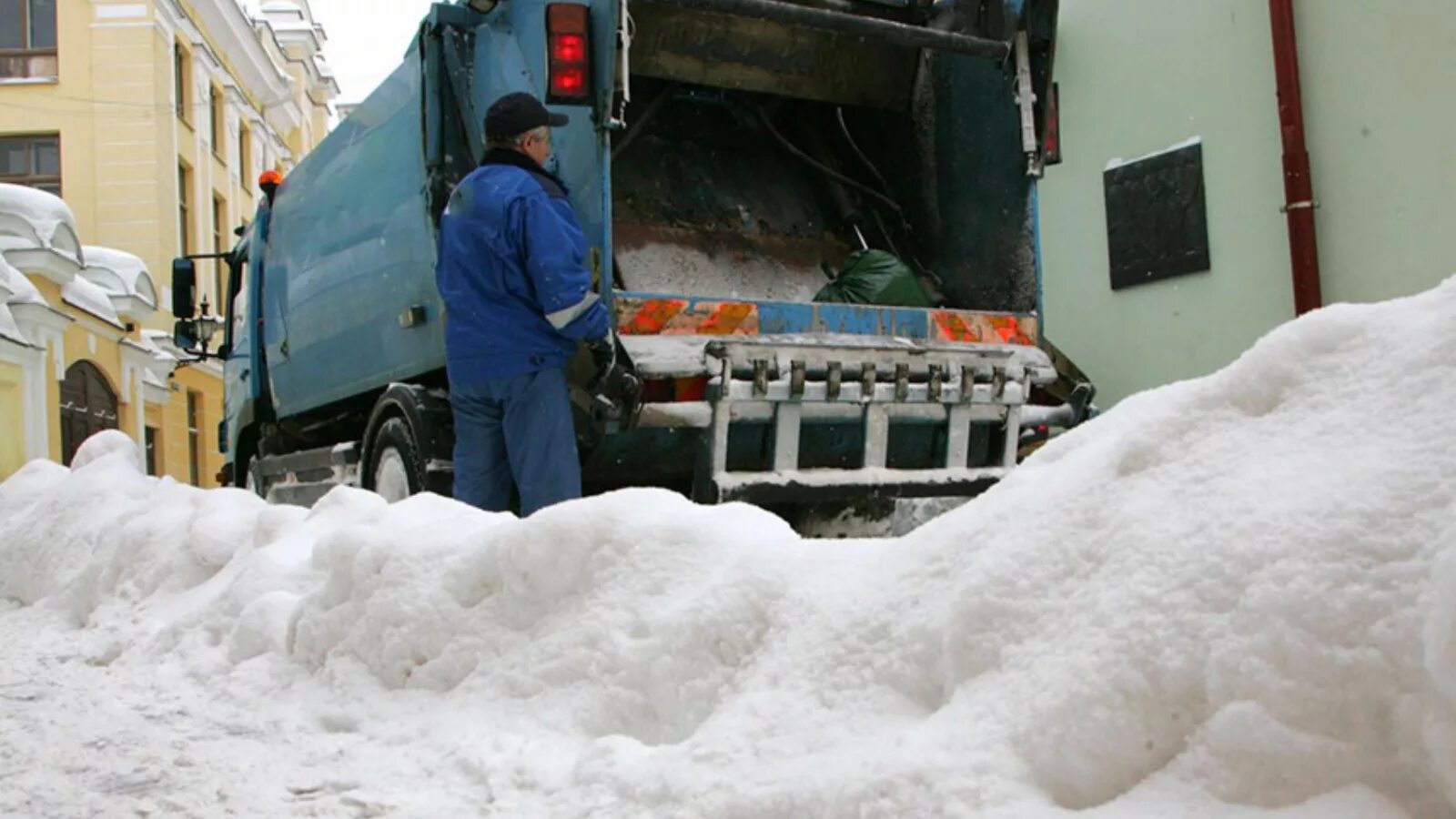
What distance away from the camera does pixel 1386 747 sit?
4.14ft

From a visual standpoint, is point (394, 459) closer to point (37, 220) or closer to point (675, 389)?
point (675, 389)

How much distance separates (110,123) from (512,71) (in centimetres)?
2098

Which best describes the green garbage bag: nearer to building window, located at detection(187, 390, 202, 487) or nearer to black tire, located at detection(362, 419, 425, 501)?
black tire, located at detection(362, 419, 425, 501)

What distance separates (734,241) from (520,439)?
1843 millimetres

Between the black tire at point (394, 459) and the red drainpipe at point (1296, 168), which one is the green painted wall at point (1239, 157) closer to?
the red drainpipe at point (1296, 168)

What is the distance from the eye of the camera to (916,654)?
5.82ft

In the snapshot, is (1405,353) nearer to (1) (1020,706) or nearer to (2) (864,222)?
(1) (1020,706)

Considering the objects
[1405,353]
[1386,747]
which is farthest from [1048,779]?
[1405,353]

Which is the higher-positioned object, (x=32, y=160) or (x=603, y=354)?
(x=32, y=160)

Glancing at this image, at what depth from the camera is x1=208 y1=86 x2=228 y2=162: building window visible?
27.3 metres

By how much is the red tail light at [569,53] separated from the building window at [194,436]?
71.7 feet

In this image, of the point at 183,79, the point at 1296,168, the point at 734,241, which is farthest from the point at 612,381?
the point at 183,79

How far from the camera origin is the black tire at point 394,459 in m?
5.04

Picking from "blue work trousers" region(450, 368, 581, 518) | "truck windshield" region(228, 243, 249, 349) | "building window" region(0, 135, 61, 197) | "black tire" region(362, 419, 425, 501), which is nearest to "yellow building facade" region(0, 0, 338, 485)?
"building window" region(0, 135, 61, 197)
